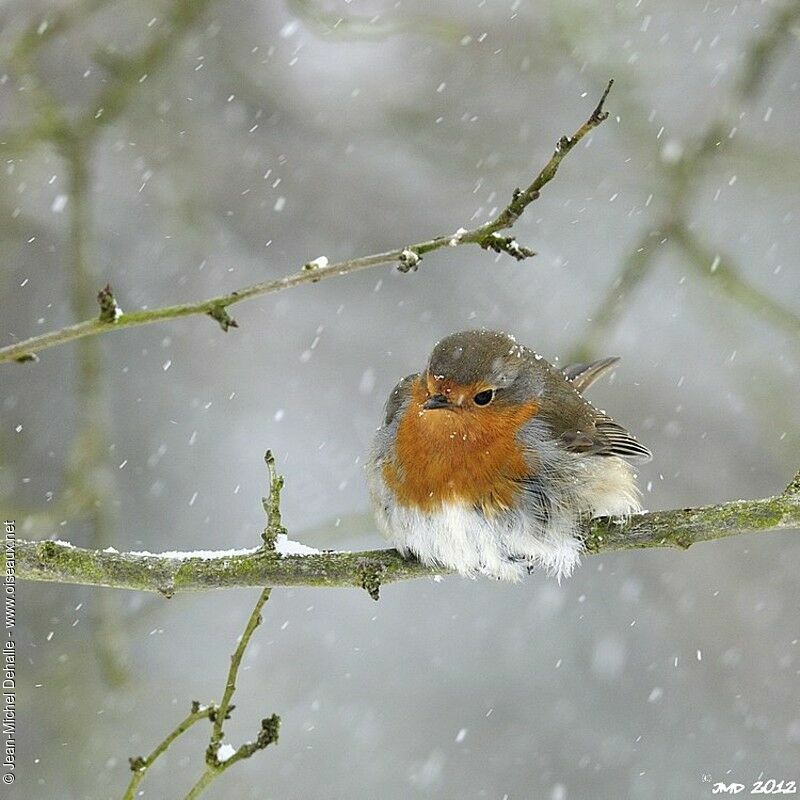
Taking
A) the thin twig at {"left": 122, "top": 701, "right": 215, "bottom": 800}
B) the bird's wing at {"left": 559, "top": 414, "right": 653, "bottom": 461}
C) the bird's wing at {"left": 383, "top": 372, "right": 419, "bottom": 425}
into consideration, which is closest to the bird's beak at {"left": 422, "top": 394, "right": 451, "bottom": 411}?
the bird's wing at {"left": 383, "top": 372, "right": 419, "bottom": 425}

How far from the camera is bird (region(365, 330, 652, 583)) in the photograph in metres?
4.52

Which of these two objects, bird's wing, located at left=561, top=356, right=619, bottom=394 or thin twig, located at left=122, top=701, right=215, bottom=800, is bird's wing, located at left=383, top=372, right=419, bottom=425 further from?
thin twig, located at left=122, top=701, right=215, bottom=800

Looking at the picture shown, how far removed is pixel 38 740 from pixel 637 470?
4054mm

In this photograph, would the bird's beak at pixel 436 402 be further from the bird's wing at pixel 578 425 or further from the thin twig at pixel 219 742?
the thin twig at pixel 219 742

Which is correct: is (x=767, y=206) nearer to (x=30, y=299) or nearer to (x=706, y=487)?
(x=706, y=487)

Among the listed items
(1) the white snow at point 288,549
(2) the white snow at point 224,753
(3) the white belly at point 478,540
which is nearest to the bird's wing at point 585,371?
(3) the white belly at point 478,540

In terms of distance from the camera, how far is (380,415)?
8.48 m

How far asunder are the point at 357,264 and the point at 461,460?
1.63m

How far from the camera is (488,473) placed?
4602mm

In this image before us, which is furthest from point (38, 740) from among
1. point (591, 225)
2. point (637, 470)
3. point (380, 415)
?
point (591, 225)

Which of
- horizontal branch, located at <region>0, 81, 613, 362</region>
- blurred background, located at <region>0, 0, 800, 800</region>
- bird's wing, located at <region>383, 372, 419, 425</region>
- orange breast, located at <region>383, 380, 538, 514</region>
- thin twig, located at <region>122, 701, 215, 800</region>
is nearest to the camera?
horizontal branch, located at <region>0, 81, 613, 362</region>

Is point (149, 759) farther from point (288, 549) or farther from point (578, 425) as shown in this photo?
point (578, 425)

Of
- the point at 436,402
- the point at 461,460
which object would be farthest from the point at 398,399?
the point at 461,460

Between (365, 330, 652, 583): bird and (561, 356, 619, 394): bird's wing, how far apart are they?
837 millimetres
